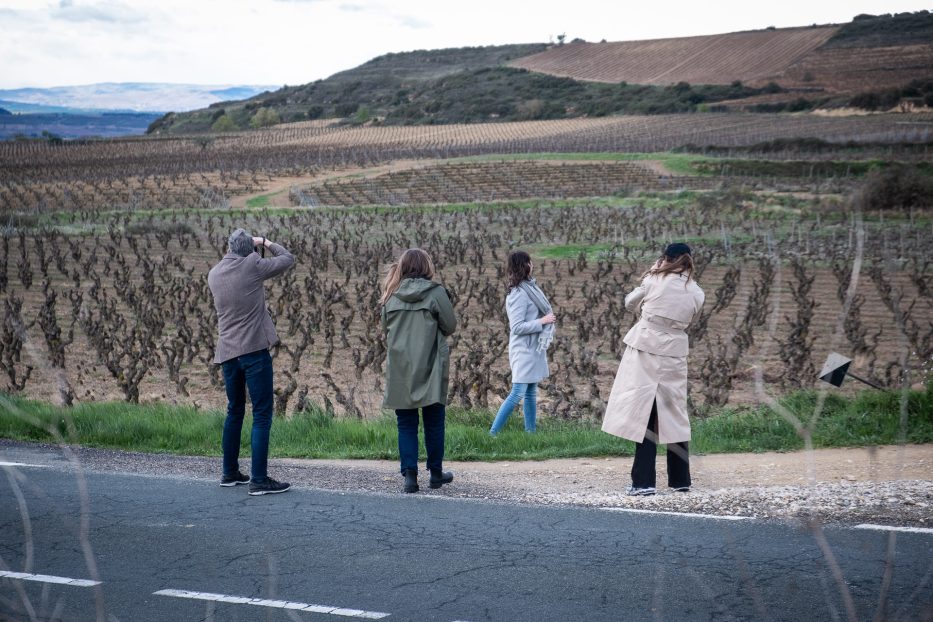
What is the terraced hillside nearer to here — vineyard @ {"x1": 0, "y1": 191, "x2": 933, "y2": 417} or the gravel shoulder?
vineyard @ {"x1": 0, "y1": 191, "x2": 933, "y2": 417}

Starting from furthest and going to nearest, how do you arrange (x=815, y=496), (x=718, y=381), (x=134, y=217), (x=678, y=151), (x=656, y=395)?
(x=678, y=151)
(x=134, y=217)
(x=718, y=381)
(x=656, y=395)
(x=815, y=496)

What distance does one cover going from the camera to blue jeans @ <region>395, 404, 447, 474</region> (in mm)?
7465

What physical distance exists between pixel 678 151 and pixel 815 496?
60.9 metres

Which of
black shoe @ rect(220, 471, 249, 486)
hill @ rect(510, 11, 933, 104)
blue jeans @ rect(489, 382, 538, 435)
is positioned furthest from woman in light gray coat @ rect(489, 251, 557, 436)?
hill @ rect(510, 11, 933, 104)

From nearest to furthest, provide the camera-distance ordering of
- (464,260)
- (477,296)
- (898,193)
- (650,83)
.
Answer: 1. (477,296)
2. (464,260)
3. (898,193)
4. (650,83)

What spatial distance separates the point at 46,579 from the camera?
541 cm

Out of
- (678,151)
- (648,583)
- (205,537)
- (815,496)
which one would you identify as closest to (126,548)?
(205,537)

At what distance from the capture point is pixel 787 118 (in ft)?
267

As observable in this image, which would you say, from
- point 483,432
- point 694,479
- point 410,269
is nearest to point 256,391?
point 410,269

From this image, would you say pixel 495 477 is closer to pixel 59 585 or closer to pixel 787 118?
pixel 59 585

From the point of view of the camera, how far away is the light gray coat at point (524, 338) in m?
9.30

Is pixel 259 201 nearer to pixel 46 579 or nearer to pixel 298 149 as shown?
pixel 298 149

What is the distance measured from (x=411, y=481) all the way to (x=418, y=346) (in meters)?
1.03

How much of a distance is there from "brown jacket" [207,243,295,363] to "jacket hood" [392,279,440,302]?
Result: 92 cm
